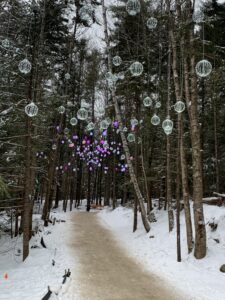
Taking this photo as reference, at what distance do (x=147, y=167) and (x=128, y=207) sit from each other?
7100 millimetres

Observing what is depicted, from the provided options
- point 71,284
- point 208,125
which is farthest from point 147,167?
point 71,284

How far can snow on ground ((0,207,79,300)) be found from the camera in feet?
22.9

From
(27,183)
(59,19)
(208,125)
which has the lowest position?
(27,183)

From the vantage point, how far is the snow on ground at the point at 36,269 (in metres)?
6.97

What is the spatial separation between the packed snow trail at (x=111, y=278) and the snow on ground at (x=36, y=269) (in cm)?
32

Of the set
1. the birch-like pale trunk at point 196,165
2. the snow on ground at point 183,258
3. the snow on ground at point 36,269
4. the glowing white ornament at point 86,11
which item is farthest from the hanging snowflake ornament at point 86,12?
the snow on ground at point 183,258

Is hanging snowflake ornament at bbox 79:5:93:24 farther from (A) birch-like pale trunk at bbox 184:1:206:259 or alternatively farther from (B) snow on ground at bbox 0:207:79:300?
(B) snow on ground at bbox 0:207:79:300

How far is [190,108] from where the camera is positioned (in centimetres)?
1062

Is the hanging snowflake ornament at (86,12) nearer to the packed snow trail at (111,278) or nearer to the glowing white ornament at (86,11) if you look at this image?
the glowing white ornament at (86,11)

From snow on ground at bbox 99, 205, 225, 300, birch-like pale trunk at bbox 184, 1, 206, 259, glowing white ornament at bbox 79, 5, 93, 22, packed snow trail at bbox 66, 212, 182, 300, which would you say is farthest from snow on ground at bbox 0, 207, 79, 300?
glowing white ornament at bbox 79, 5, 93, 22

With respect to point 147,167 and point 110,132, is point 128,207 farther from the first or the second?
point 110,132

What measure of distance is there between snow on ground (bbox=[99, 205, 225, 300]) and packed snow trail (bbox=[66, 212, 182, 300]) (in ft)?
1.63

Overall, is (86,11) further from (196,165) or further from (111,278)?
(111,278)

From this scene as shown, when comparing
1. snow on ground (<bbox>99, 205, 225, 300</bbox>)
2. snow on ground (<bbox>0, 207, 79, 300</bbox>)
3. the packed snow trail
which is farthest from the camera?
snow on ground (<bbox>99, 205, 225, 300</bbox>)
